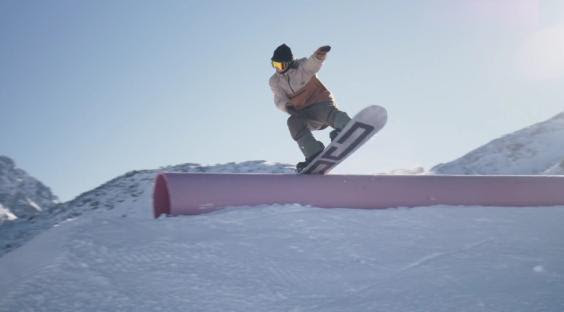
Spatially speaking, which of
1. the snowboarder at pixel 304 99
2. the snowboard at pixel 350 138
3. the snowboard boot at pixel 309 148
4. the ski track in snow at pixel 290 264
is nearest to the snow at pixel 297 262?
the ski track in snow at pixel 290 264

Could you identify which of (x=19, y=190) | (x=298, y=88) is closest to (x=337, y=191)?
(x=298, y=88)

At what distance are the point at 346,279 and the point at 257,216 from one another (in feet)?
3.33

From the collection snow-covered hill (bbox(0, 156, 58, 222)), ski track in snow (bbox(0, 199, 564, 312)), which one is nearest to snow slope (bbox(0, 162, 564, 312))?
ski track in snow (bbox(0, 199, 564, 312))

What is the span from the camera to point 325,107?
14.6ft

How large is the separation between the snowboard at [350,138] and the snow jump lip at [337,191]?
0.88 feet

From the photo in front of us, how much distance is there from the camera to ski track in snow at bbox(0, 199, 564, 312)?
75.1 inches

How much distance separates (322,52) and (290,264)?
2296mm

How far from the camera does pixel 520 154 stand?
22094 mm

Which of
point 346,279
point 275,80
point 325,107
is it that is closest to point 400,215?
point 346,279

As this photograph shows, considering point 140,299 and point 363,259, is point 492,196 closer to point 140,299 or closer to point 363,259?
point 363,259

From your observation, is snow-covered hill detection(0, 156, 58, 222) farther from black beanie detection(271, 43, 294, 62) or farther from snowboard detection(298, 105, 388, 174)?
snowboard detection(298, 105, 388, 174)

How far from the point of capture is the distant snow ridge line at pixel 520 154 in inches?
808

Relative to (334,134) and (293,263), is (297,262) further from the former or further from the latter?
(334,134)

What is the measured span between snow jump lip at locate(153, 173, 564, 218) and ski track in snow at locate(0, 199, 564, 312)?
11.0 inches
